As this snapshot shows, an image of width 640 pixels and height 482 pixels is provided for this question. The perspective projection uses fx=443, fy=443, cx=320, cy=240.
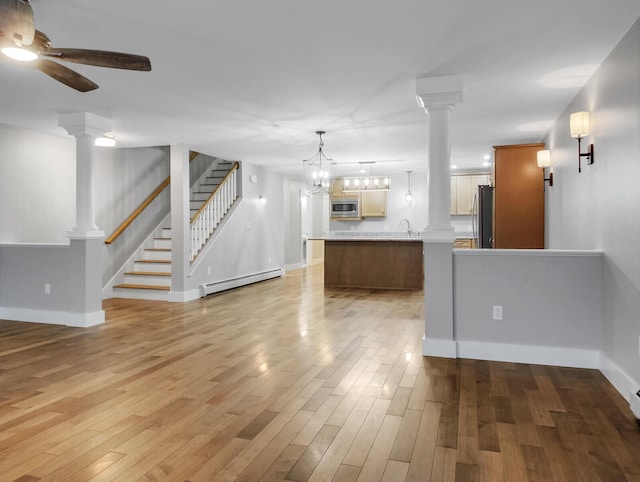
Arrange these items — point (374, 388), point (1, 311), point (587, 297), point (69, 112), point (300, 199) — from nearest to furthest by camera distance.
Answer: point (374, 388)
point (587, 297)
point (69, 112)
point (1, 311)
point (300, 199)

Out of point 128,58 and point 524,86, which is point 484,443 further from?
point 524,86

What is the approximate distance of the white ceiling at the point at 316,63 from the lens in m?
2.61

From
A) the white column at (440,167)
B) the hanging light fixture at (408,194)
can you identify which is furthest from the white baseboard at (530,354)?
the hanging light fixture at (408,194)

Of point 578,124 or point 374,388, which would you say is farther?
point 578,124

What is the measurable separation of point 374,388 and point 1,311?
5.15m

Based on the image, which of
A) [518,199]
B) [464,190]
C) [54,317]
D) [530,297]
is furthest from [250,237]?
[530,297]

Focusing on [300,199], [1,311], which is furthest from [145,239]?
[300,199]

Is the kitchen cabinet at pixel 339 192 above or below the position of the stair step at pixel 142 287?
above

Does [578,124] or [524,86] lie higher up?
[524,86]

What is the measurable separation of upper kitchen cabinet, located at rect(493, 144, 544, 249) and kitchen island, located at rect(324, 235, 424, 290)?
2116mm

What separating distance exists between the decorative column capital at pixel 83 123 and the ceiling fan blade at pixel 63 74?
2488mm

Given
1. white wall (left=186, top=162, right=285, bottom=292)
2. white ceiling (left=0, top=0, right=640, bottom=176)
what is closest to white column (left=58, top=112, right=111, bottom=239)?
white ceiling (left=0, top=0, right=640, bottom=176)

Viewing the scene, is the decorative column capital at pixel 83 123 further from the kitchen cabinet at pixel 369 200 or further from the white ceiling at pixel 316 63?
the kitchen cabinet at pixel 369 200

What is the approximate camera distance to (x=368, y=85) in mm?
3916
